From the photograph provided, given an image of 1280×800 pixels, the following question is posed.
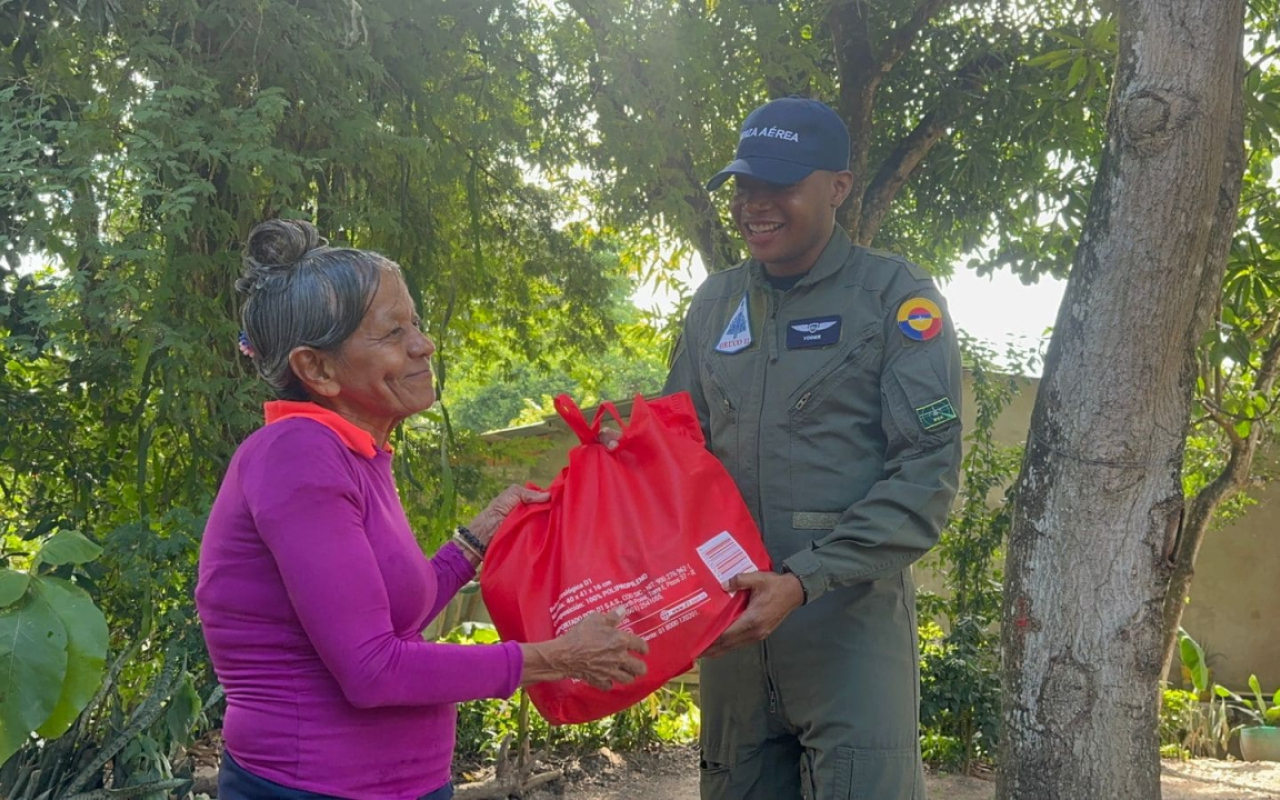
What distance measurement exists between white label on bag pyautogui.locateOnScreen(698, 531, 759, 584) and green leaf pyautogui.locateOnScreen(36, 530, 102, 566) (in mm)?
1111

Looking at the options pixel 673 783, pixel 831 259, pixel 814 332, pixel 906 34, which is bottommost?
pixel 673 783

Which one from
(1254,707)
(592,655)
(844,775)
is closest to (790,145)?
(592,655)

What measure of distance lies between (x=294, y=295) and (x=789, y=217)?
3.69 ft

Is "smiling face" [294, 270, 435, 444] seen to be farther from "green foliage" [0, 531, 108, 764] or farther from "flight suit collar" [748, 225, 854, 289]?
"flight suit collar" [748, 225, 854, 289]

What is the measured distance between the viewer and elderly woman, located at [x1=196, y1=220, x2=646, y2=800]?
1.76 metres

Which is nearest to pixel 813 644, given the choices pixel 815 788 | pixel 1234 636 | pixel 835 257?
pixel 815 788

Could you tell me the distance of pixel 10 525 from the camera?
16.8ft

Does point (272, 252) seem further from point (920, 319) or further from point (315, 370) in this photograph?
point (920, 319)

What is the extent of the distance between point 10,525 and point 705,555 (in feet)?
13.1

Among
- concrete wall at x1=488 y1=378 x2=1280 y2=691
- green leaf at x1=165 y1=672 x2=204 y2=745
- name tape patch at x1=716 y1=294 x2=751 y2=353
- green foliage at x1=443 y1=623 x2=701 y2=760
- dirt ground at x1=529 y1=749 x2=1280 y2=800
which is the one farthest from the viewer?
concrete wall at x1=488 y1=378 x2=1280 y2=691

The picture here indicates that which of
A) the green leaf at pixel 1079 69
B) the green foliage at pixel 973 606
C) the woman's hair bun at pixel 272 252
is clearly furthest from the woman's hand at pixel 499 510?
the green foliage at pixel 973 606

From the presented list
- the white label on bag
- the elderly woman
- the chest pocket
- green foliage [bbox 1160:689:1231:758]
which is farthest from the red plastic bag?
green foliage [bbox 1160:689:1231:758]

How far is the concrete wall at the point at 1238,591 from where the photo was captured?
13.9 m

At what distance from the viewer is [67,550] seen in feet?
7.11
